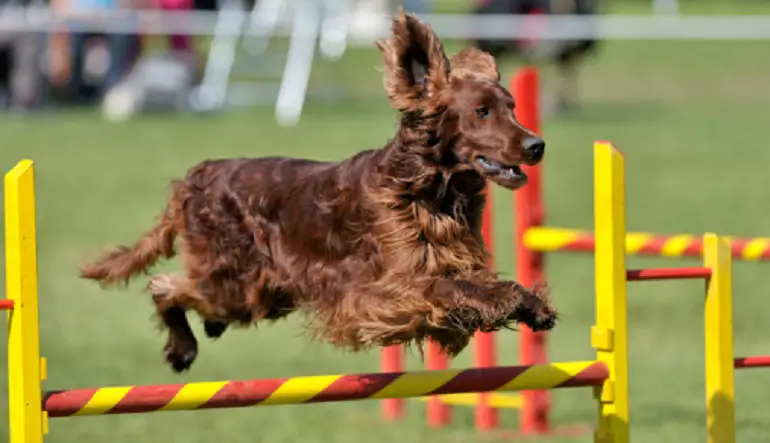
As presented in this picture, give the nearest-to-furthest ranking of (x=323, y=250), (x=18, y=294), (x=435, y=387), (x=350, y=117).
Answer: (x=18, y=294) → (x=435, y=387) → (x=323, y=250) → (x=350, y=117)

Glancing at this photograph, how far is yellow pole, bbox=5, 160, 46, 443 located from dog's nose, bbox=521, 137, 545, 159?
148 centimetres

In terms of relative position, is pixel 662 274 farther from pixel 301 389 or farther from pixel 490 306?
pixel 301 389

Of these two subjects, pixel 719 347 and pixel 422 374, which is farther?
pixel 719 347

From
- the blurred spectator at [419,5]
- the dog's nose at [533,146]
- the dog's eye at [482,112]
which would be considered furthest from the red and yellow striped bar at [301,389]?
the blurred spectator at [419,5]

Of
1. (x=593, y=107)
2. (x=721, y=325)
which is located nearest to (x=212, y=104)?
(x=593, y=107)

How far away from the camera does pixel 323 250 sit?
5102mm

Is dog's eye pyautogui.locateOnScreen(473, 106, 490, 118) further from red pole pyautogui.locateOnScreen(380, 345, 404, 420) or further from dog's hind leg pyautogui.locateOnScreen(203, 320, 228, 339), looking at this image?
red pole pyautogui.locateOnScreen(380, 345, 404, 420)

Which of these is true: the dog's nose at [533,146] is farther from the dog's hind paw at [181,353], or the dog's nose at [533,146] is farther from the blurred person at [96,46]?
the blurred person at [96,46]

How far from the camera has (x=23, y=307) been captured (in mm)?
4172

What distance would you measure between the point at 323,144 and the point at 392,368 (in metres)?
7.23

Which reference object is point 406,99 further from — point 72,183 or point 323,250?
point 72,183

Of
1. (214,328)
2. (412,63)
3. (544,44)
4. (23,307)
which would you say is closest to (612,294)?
(412,63)

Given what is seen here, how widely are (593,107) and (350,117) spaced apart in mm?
3508

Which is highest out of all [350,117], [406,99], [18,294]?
[350,117]
